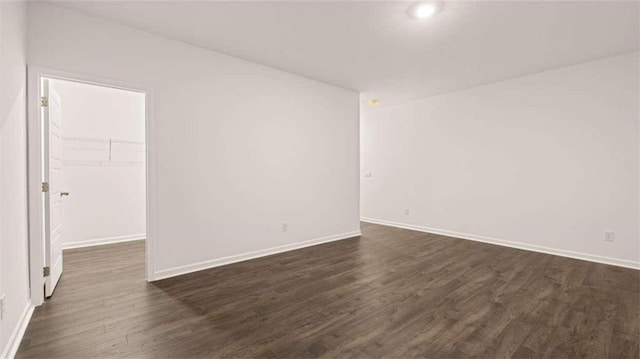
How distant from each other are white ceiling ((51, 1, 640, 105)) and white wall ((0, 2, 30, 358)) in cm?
80

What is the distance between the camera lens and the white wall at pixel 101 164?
4414mm

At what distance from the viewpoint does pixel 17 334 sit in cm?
191

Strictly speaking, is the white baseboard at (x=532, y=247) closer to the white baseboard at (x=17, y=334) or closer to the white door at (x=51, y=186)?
the white door at (x=51, y=186)

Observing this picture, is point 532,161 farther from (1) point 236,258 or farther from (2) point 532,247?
(1) point 236,258

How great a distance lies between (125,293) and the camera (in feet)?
8.93

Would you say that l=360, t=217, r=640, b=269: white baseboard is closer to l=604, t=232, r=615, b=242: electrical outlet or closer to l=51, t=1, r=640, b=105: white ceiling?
l=604, t=232, r=615, b=242: electrical outlet

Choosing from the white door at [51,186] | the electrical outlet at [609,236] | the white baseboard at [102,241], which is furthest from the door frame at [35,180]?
the electrical outlet at [609,236]

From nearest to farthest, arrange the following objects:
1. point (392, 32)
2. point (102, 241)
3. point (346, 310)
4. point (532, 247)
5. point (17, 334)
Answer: point (17, 334), point (346, 310), point (392, 32), point (532, 247), point (102, 241)

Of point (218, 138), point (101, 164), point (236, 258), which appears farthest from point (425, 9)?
point (101, 164)

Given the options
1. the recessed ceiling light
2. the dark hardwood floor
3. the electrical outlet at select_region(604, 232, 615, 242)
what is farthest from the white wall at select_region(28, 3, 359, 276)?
the electrical outlet at select_region(604, 232, 615, 242)

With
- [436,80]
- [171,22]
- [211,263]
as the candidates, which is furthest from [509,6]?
[211,263]

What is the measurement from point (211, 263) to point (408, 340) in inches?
97.0

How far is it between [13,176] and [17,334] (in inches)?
42.4

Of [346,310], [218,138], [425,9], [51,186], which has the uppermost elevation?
[425,9]
